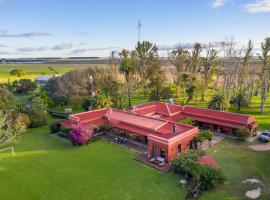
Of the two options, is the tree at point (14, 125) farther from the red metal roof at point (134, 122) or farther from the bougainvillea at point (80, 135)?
the bougainvillea at point (80, 135)

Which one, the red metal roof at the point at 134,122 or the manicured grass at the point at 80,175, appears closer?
the manicured grass at the point at 80,175

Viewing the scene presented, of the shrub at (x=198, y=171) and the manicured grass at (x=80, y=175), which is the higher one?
the shrub at (x=198, y=171)

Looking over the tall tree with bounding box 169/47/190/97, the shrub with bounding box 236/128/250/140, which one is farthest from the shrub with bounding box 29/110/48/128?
the tall tree with bounding box 169/47/190/97

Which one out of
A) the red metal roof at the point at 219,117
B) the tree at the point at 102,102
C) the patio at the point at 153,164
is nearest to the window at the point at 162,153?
the patio at the point at 153,164

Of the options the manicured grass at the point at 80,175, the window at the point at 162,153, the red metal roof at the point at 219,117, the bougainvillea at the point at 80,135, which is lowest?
the manicured grass at the point at 80,175

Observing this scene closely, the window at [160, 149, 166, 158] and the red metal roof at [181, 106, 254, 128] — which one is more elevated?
the red metal roof at [181, 106, 254, 128]

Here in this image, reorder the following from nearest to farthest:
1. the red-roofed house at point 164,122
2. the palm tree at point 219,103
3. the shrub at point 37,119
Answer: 1. the red-roofed house at point 164,122
2. the shrub at point 37,119
3. the palm tree at point 219,103

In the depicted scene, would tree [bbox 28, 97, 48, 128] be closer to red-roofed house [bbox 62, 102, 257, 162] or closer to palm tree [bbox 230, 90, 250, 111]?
red-roofed house [bbox 62, 102, 257, 162]

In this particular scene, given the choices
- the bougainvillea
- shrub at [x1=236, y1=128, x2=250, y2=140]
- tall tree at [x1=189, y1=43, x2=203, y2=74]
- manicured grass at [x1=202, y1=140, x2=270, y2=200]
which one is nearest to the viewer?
manicured grass at [x1=202, y1=140, x2=270, y2=200]
